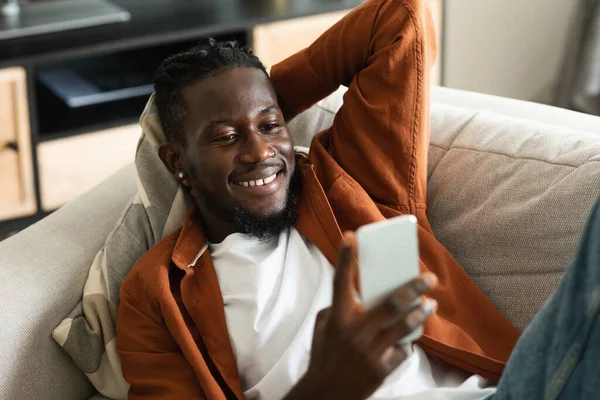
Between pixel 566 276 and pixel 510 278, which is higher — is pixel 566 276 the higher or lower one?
the higher one

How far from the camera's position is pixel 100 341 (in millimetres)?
1477

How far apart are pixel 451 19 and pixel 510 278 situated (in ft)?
6.86

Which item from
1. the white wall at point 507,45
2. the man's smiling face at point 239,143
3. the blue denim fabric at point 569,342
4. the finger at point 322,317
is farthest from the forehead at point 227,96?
the white wall at point 507,45

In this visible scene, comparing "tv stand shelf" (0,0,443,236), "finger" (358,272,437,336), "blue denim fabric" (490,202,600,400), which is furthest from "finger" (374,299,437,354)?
"tv stand shelf" (0,0,443,236)

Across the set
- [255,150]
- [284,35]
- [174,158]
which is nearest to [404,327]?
[255,150]

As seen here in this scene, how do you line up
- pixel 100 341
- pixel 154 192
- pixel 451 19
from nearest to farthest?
pixel 100 341
pixel 154 192
pixel 451 19

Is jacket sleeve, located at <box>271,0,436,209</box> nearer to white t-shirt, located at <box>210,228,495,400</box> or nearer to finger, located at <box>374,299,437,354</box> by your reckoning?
white t-shirt, located at <box>210,228,495,400</box>

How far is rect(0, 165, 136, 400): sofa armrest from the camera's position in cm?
142

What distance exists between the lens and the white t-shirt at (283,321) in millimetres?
1306

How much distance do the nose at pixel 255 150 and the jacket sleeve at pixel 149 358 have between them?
29 centimetres

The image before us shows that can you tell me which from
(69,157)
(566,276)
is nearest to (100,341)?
(566,276)

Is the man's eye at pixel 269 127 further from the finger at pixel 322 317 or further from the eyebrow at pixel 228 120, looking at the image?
the finger at pixel 322 317

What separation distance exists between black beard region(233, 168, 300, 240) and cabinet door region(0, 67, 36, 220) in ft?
4.45

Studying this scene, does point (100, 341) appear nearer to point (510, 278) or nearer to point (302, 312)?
point (302, 312)
